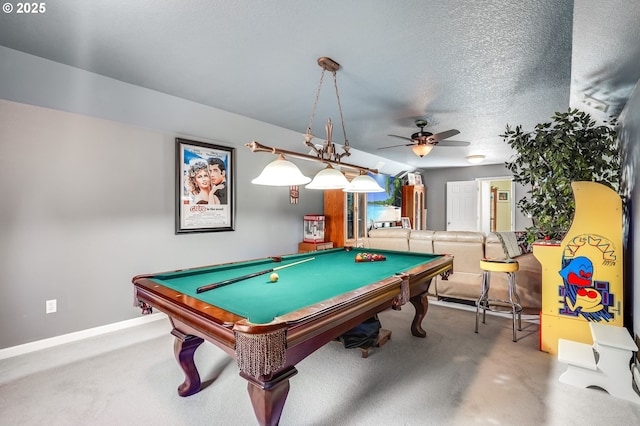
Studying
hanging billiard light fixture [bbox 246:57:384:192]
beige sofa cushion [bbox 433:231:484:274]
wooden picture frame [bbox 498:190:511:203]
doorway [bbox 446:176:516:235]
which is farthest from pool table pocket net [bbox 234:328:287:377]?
wooden picture frame [bbox 498:190:511:203]

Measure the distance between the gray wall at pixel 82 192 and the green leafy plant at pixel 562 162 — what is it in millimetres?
3254

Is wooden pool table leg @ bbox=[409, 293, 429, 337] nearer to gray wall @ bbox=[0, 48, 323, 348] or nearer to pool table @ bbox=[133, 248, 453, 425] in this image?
pool table @ bbox=[133, 248, 453, 425]

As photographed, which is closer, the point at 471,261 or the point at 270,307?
the point at 270,307

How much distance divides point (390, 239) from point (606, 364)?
2565 mm

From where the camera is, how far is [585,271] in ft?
8.27

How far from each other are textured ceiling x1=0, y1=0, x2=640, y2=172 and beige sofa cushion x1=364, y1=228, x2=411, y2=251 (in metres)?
1.71

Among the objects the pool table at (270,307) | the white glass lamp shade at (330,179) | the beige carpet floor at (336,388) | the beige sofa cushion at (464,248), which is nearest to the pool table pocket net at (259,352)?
the pool table at (270,307)

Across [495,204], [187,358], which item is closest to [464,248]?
[187,358]

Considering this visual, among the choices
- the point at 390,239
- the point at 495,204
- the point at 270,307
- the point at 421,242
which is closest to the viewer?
the point at 270,307

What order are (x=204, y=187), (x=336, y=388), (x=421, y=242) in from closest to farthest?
1. (x=336, y=388)
2. (x=204, y=187)
3. (x=421, y=242)

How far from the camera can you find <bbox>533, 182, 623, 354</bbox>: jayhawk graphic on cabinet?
2.42 metres

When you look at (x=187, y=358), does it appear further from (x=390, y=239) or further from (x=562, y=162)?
(x=562, y=162)

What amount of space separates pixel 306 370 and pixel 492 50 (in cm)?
276

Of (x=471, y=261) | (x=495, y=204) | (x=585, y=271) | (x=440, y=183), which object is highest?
(x=440, y=183)
